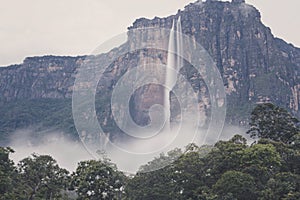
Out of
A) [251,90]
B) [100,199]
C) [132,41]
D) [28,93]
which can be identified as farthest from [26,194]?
[28,93]

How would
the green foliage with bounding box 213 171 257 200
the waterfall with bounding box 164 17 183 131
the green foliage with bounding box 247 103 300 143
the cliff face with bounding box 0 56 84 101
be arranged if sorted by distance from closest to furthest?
the green foliage with bounding box 213 171 257 200
the green foliage with bounding box 247 103 300 143
the waterfall with bounding box 164 17 183 131
the cliff face with bounding box 0 56 84 101

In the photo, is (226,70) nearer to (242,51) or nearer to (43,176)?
(242,51)

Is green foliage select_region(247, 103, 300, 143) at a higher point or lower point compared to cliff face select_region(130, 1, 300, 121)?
lower

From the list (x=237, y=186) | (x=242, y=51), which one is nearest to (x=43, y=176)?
(x=237, y=186)

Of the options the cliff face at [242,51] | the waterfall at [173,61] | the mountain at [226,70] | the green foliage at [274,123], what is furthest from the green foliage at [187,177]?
the cliff face at [242,51]

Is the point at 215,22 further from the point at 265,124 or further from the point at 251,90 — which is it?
the point at 265,124

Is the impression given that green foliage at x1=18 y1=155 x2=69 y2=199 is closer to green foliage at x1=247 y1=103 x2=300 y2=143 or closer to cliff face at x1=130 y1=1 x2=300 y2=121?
green foliage at x1=247 y1=103 x2=300 y2=143

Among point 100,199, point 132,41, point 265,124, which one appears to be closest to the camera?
point 100,199

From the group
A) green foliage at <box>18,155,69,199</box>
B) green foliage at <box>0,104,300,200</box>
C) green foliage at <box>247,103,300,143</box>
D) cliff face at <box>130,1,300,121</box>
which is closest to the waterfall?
cliff face at <box>130,1,300,121</box>
